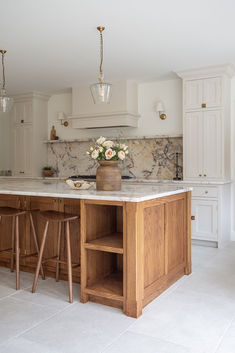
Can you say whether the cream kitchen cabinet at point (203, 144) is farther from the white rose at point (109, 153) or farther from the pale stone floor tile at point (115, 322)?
the white rose at point (109, 153)

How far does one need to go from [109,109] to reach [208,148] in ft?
6.04

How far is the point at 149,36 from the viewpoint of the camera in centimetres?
389

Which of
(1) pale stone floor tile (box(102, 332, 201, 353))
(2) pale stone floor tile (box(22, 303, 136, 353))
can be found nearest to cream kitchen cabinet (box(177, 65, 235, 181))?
(2) pale stone floor tile (box(22, 303, 136, 353))

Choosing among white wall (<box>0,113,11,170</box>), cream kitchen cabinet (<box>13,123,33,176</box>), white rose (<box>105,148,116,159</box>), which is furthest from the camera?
white wall (<box>0,113,11,170</box>)

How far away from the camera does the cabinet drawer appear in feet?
16.1

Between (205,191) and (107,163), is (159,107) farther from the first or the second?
(107,163)

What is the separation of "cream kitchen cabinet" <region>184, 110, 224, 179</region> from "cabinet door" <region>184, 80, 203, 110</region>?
0.39 ft

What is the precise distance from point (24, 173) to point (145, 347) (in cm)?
531

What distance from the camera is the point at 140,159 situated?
613cm

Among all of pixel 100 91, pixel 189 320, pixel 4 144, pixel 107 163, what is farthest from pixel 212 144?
pixel 4 144

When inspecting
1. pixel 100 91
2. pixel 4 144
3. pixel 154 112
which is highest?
pixel 154 112

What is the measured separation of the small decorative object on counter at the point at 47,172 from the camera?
682 cm

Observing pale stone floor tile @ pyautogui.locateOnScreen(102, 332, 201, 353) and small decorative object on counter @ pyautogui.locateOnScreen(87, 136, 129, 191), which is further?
small decorative object on counter @ pyautogui.locateOnScreen(87, 136, 129, 191)

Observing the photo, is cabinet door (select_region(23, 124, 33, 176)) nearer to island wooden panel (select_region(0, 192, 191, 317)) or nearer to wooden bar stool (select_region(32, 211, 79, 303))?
island wooden panel (select_region(0, 192, 191, 317))
